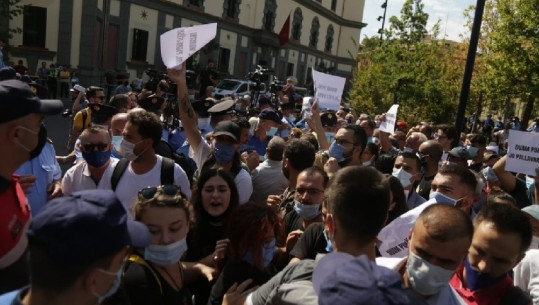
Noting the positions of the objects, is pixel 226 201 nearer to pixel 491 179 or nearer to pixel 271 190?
pixel 271 190

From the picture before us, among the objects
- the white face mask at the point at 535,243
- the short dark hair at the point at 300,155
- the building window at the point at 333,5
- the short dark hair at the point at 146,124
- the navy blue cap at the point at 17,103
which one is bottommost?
the white face mask at the point at 535,243

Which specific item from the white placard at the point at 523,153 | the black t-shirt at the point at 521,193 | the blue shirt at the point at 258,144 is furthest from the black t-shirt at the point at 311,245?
the blue shirt at the point at 258,144

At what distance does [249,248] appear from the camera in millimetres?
2486

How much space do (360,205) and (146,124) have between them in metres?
2.12

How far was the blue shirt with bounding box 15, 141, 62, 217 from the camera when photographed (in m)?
3.61

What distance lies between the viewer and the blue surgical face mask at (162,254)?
91.1 inches

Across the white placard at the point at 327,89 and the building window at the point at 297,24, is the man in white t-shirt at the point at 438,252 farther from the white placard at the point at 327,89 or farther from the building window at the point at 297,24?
the building window at the point at 297,24

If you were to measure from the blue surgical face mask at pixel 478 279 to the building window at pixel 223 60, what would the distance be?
104 ft

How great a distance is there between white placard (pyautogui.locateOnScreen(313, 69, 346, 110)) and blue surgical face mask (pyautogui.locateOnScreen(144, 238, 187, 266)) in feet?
15.4

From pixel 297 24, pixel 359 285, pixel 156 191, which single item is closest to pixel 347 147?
pixel 156 191

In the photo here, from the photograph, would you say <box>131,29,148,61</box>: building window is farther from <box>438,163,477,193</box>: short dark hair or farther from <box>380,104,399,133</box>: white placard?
<box>438,163,477,193</box>: short dark hair

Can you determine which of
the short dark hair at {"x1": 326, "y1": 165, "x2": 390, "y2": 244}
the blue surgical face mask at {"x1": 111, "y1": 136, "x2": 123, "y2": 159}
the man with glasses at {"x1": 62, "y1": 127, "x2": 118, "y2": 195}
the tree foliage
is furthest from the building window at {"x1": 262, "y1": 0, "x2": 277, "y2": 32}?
the short dark hair at {"x1": 326, "y1": 165, "x2": 390, "y2": 244}

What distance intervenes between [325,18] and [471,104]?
27.6 m

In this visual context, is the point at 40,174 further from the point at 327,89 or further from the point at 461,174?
the point at 327,89
